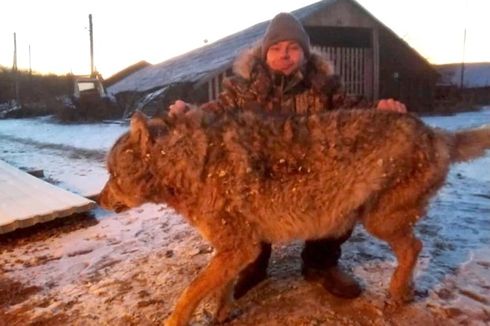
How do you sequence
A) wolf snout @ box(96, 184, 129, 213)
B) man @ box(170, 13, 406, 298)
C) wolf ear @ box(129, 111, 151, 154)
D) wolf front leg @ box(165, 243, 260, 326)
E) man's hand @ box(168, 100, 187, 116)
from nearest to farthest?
1. wolf front leg @ box(165, 243, 260, 326)
2. wolf ear @ box(129, 111, 151, 154)
3. man's hand @ box(168, 100, 187, 116)
4. wolf snout @ box(96, 184, 129, 213)
5. man @ box(170, 13, 406, 298)

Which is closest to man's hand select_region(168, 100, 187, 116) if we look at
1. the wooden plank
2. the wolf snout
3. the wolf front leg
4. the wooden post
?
the wolf snout

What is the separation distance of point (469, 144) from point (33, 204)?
5.28m

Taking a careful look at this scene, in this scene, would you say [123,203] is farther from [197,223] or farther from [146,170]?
[197,223]

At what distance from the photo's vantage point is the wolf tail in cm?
326

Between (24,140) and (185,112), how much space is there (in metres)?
16.6

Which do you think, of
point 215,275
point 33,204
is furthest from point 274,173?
point 33,204

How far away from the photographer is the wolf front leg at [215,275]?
2.97 meters

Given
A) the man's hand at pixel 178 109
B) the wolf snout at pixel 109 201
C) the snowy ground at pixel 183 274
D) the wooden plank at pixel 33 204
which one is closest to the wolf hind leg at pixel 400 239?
the snowy ground at pixel 183 274

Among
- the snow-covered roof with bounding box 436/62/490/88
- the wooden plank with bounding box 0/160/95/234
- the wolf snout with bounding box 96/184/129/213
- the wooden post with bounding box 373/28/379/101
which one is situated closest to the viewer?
the wolf snout with bounding box 96/184/129/213

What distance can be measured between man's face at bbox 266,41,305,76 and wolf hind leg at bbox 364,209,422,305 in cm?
144

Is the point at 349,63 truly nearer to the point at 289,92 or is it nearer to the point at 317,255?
the point at 289,92

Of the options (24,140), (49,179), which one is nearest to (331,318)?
(49,179)

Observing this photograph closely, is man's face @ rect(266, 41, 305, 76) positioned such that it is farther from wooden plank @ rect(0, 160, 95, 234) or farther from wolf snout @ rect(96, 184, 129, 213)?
wooden plank @ rect(0, 160, 95, 234)

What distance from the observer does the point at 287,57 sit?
3801 mm
